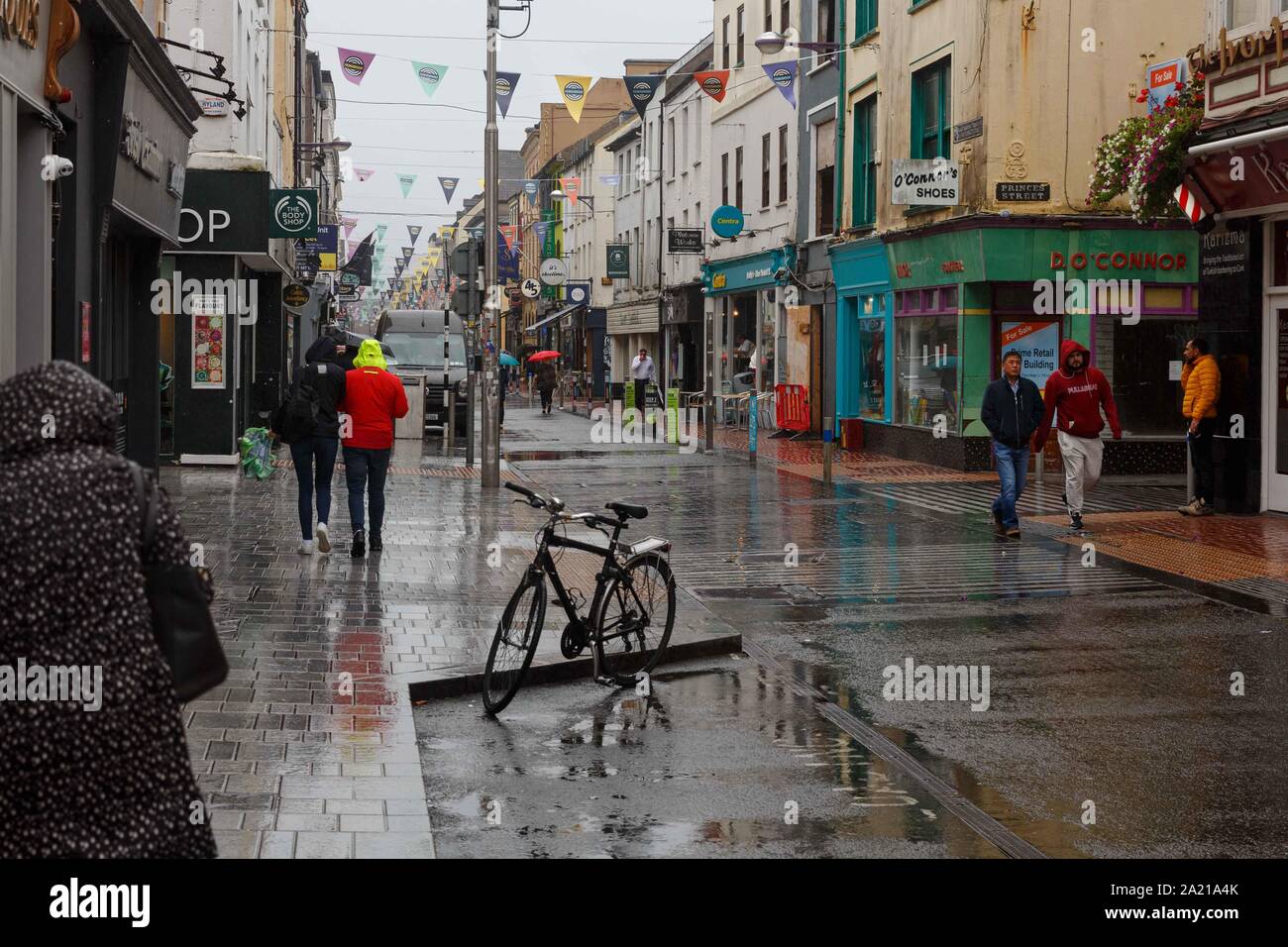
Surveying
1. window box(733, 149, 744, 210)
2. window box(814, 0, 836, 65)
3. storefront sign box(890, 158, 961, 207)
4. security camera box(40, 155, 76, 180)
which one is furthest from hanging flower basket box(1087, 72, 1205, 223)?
window box(733, 149, 744, 210)

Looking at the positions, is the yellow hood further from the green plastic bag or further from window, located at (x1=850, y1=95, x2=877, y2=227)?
window, located at (x1=850, y1=95, x2=877, y2=227)

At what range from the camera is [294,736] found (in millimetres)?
7055

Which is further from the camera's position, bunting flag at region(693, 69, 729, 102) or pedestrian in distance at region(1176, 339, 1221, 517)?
bunting flag at region(693, 69, 729, 102)

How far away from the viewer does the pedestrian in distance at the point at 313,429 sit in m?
13.6

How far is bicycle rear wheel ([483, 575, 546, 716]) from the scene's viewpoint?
8.06 meters

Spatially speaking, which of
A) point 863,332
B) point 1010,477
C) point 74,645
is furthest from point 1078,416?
point 863,332

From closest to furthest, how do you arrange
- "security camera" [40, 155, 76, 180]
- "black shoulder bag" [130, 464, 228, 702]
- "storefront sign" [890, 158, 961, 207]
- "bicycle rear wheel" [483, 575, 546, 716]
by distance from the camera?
"black shoulder bag" [130, 464, 228, 702], "bicycle rear wheel" [483, 575, 546, 716], "security camera" [40, 155, 76, 180], "storefront sign" [890, 158, 961, 207]

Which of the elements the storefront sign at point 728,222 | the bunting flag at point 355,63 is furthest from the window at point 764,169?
the bunting flag at point 355,63

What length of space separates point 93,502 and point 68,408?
0.63ft

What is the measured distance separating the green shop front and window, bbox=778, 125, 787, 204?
481 inches

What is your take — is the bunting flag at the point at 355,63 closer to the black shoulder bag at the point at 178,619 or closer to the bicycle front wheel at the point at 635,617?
the bicycle front wheel at the point at 635,617

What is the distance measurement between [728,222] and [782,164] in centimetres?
179

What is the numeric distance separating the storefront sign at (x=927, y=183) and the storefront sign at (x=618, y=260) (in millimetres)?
32194

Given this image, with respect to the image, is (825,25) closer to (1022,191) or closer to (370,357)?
(1022,191)
